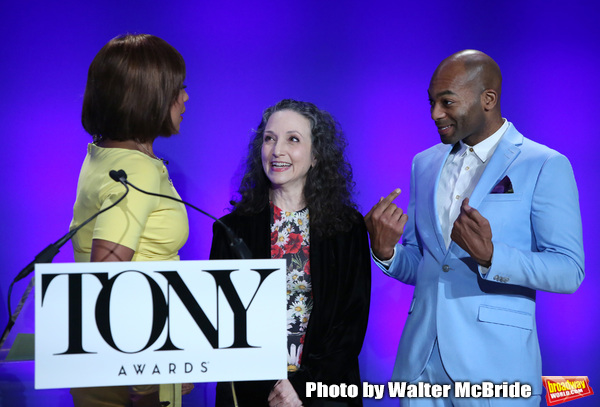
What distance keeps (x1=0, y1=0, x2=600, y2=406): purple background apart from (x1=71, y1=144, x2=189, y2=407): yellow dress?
1517 mm

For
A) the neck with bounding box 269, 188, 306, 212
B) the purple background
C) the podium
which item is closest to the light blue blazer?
the neck with bounding box 269, 188, 306, 212

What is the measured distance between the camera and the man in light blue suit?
6.28 feet

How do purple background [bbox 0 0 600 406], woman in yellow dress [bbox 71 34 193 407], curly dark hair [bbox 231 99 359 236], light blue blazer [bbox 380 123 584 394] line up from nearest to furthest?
1. woman in yellow dress [bbox 71 34 193 407]
2. light blue blazer [bbox 380 123 584 394]
3. curly dark hair [bbox 231 99 359 236]
4. purple background [bbox 0 0 600 406]

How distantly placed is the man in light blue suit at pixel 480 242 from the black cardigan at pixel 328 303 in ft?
0.38

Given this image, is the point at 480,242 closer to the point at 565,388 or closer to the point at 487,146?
the point at 487,146

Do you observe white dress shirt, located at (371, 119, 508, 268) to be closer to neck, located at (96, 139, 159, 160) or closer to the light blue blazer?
the light blue blazer

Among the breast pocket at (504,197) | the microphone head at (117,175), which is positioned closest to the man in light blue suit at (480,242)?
the breast pocket at (504,197)

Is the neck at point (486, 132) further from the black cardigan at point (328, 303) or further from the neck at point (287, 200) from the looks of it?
the neck at point (287, 200)

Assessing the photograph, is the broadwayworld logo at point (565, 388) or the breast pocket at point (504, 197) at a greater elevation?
the breast pocket at point (504, 197)

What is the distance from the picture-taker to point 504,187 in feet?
6.54

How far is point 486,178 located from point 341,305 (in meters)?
0.63

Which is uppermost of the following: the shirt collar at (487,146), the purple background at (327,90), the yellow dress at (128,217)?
the purple background at (327,90)

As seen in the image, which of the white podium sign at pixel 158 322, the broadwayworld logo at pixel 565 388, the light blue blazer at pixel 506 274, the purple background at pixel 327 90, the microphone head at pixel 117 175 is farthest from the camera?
the broadwayworld logo at pixel 565 388

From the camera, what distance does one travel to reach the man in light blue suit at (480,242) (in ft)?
6.28
